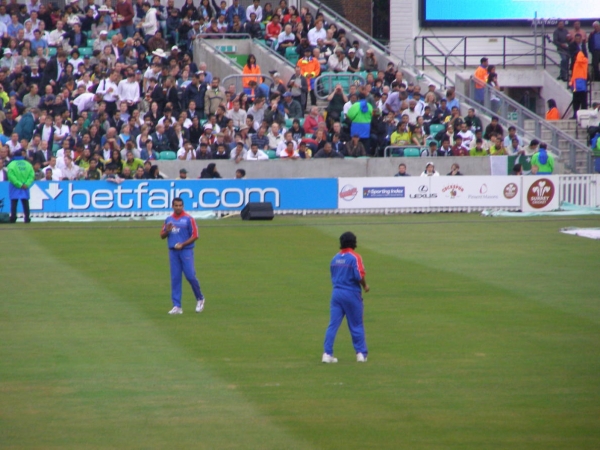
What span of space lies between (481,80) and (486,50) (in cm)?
451

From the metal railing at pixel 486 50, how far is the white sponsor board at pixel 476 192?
37.3ft

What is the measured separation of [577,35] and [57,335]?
2884 centimetres

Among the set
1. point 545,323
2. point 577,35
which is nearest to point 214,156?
point 577,35

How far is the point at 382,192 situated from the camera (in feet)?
94.4

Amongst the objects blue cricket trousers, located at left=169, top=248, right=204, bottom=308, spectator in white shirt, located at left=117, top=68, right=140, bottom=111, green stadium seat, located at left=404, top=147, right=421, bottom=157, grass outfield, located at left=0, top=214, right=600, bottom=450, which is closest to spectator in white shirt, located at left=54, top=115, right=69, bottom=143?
spectator in white shirt, located at left=117, top=68, right=140, bottom=111

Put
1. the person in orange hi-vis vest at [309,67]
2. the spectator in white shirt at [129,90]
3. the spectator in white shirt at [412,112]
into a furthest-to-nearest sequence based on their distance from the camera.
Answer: the person in orange hi-vis vest at [309,67] < the spectator in white shirt at [412,112] < the spectator in white shirt at [129,90]

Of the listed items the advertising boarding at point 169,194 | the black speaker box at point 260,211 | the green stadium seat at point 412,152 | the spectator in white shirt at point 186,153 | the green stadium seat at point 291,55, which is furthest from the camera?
the green stadium seat at point 291,55

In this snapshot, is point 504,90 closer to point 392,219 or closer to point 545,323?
point 392,219

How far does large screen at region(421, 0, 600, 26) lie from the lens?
128ft

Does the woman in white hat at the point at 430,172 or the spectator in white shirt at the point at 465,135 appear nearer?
the woman in white hat at the point at 430,172

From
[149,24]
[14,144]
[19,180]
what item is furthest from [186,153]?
[149,24]

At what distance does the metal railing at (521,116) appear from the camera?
3322cm

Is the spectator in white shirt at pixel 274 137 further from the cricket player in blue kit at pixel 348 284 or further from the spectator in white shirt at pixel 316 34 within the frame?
the cricket player in blue kit at pixel 348 284

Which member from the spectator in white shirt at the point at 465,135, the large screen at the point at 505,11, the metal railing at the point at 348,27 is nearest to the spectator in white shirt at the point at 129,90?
the metal railing at the point at 348,27
